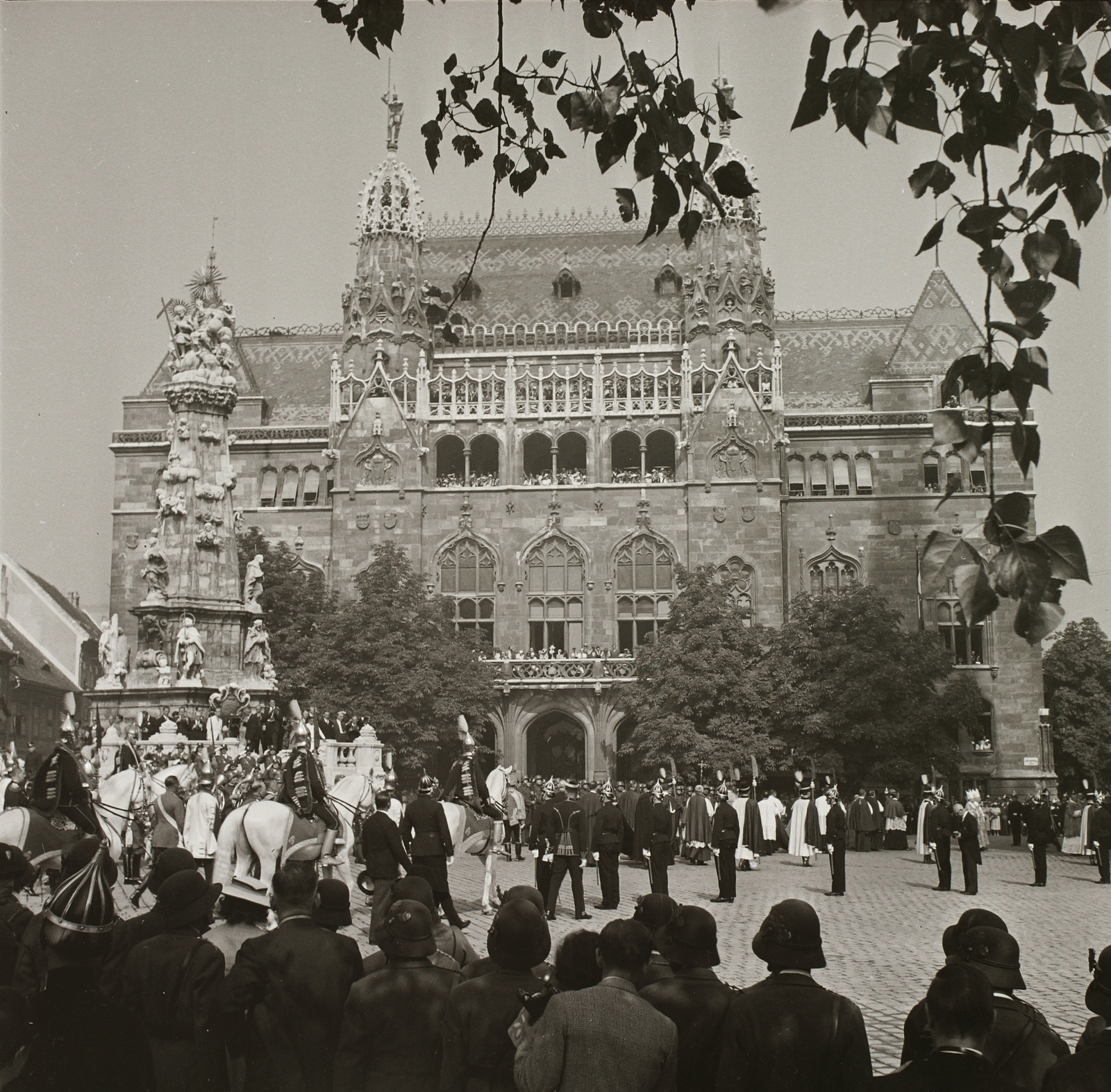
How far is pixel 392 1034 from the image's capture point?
5.68 meters

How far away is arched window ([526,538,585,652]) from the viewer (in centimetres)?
5528

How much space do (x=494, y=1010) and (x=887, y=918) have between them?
14902mm

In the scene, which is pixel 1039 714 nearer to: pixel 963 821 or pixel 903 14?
pixel 963 821

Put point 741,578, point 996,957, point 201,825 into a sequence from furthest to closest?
point 741,578 → point 201,825 → point 996,957

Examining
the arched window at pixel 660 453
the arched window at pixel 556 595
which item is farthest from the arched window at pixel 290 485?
the arched window at pixel 660 453

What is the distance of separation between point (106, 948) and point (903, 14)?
15.5 ft

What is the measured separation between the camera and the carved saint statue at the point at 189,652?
2833 cm

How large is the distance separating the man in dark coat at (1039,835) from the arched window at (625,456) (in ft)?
107

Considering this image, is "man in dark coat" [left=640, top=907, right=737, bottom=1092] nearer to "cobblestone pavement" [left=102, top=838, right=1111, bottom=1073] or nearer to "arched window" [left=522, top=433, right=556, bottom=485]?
"cobblestone pavement" [left=102, top=838, right=1111, bottom=1073]

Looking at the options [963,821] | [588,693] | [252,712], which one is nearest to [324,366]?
[588,693]

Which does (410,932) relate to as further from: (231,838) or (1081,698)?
(1081,698)

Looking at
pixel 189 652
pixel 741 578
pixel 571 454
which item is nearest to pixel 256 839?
pixel 189 652

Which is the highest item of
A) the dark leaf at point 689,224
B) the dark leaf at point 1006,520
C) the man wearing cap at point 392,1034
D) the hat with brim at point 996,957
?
the dark leaf at point 689,224

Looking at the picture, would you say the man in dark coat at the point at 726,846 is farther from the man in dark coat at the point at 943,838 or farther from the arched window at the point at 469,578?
the arched window at the point at 469,578
